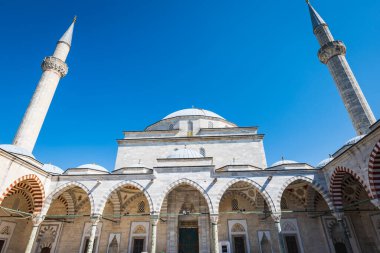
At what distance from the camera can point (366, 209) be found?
989cm

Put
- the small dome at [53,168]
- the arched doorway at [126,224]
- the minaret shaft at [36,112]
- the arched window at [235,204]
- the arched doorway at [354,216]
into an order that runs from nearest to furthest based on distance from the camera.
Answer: the arched doorway at [354,216]
the arched doorway at [126,224]
the minaret shaft at [36,112]
the arched window at [235,204]
the small dome at [53,168]

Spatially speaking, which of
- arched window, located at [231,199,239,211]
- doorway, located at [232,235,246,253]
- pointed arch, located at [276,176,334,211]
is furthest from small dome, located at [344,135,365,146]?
doorway, located at [232,235,246,253]

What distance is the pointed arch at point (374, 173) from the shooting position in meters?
6.91

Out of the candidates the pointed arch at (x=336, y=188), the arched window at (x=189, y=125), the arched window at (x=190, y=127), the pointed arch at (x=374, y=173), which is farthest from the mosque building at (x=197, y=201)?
the arched window at (x=189, y=125)

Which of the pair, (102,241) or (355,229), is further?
(102,241)

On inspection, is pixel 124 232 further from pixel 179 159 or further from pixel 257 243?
pixel 257 243

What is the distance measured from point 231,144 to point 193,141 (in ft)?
7.70

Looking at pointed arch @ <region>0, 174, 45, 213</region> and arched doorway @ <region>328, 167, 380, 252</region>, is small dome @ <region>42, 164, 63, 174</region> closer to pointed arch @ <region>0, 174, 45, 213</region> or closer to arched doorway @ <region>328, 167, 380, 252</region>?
pointed arch @ <region>0, 174, 45, 213</region>

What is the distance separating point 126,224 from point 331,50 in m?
14.8

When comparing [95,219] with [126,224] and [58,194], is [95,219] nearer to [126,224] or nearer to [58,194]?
[58,194]

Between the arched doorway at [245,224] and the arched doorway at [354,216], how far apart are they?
9.16 ft

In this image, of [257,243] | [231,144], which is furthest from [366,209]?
[231,144]

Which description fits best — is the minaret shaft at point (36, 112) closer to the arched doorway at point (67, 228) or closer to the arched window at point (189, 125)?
the arched doorway at point (67, 228)

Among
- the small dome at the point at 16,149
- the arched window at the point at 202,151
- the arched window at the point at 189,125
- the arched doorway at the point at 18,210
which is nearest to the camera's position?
the arched doorway at the point at 18,210
